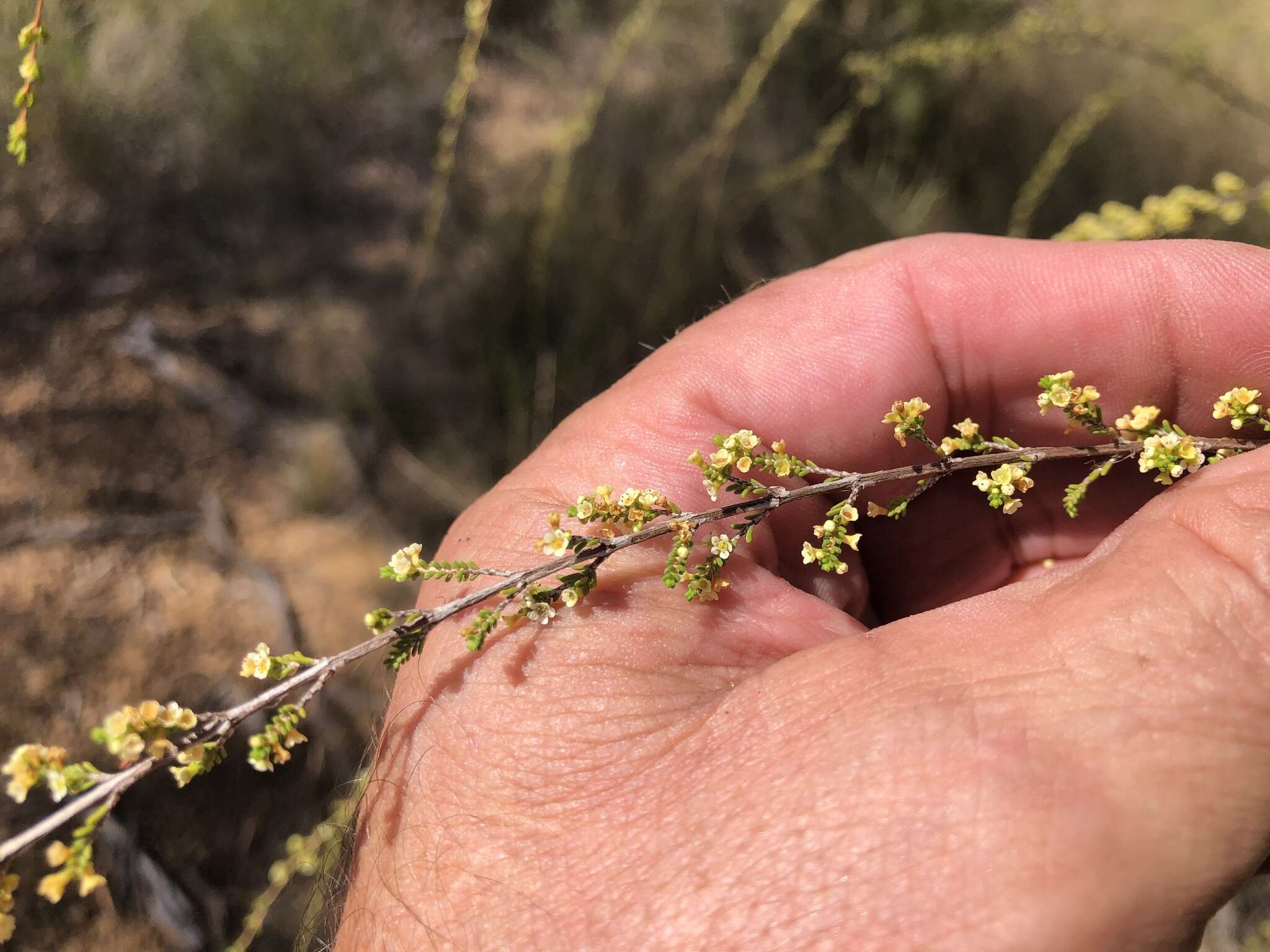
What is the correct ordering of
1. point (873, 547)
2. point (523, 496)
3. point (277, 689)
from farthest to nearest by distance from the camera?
point (873, 547) → point (523, 496) → point (277, 689)

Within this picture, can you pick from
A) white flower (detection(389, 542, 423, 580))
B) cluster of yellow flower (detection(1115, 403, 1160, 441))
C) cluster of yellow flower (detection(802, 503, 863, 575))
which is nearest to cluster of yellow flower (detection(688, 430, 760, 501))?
cluster of yellow flower (detection(802, 503, 863, 575))

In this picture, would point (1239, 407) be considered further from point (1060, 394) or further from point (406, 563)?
point (406, 563)

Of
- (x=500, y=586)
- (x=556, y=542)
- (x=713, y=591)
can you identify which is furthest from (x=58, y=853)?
(x=713, y=591)

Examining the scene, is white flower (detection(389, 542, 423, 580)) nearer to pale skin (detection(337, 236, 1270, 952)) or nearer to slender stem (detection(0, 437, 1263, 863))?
slender stem (detection(0, 437, 1263, 863))

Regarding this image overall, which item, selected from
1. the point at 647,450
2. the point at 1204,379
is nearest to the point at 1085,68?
the point at 1204,379

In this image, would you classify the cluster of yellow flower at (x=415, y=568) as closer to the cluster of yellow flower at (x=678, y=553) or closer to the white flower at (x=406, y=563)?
the white flower at (x=406, y=563)

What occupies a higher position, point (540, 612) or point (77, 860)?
point (77, 860)

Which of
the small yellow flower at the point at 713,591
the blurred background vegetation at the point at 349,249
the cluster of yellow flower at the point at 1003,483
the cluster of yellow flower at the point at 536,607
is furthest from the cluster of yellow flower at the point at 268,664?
the blurred background vegetation at the point at 349,249

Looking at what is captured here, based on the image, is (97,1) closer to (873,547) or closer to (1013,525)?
(873,547)
